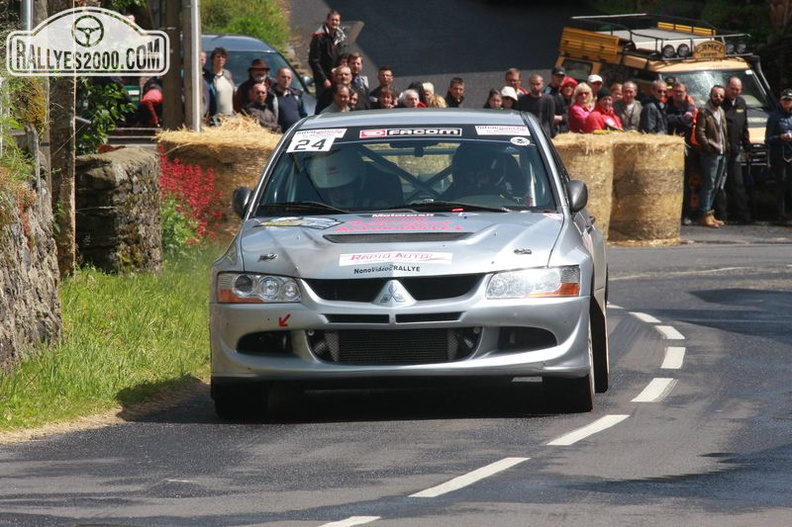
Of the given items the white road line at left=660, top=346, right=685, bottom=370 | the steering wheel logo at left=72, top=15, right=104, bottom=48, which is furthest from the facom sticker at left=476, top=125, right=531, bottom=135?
the steering wheel logo at left=72, top=15, right=104, bottom=48

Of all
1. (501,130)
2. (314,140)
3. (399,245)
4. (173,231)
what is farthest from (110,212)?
(399,245)

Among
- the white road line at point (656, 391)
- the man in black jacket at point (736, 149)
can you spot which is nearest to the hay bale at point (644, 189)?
the man in black jacket at point (736, 149)

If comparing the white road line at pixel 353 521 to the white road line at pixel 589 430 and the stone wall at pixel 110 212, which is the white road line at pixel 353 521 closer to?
Answer: the white road line at pixel 589 430

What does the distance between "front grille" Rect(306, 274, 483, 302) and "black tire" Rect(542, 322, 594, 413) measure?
2.77ft

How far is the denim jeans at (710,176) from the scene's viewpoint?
89.1 feet

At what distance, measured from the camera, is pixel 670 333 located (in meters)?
15.4

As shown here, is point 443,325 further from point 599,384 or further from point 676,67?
point 676,67

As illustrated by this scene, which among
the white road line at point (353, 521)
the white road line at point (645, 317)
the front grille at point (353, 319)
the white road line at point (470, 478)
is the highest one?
the front grille at point (353, 319)

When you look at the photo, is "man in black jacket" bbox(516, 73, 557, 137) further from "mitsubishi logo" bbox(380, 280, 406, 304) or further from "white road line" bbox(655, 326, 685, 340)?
"mitsubishi logo" bbox(380, 280, 406, 304)

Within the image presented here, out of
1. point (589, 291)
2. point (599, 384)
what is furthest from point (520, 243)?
point (599, 384)

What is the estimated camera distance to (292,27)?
4225 cm

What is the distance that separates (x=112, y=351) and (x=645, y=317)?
6.01 meters

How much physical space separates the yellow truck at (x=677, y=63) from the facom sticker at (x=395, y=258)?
1906cm

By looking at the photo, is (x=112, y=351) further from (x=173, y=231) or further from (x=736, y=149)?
(x=736, y=149)
